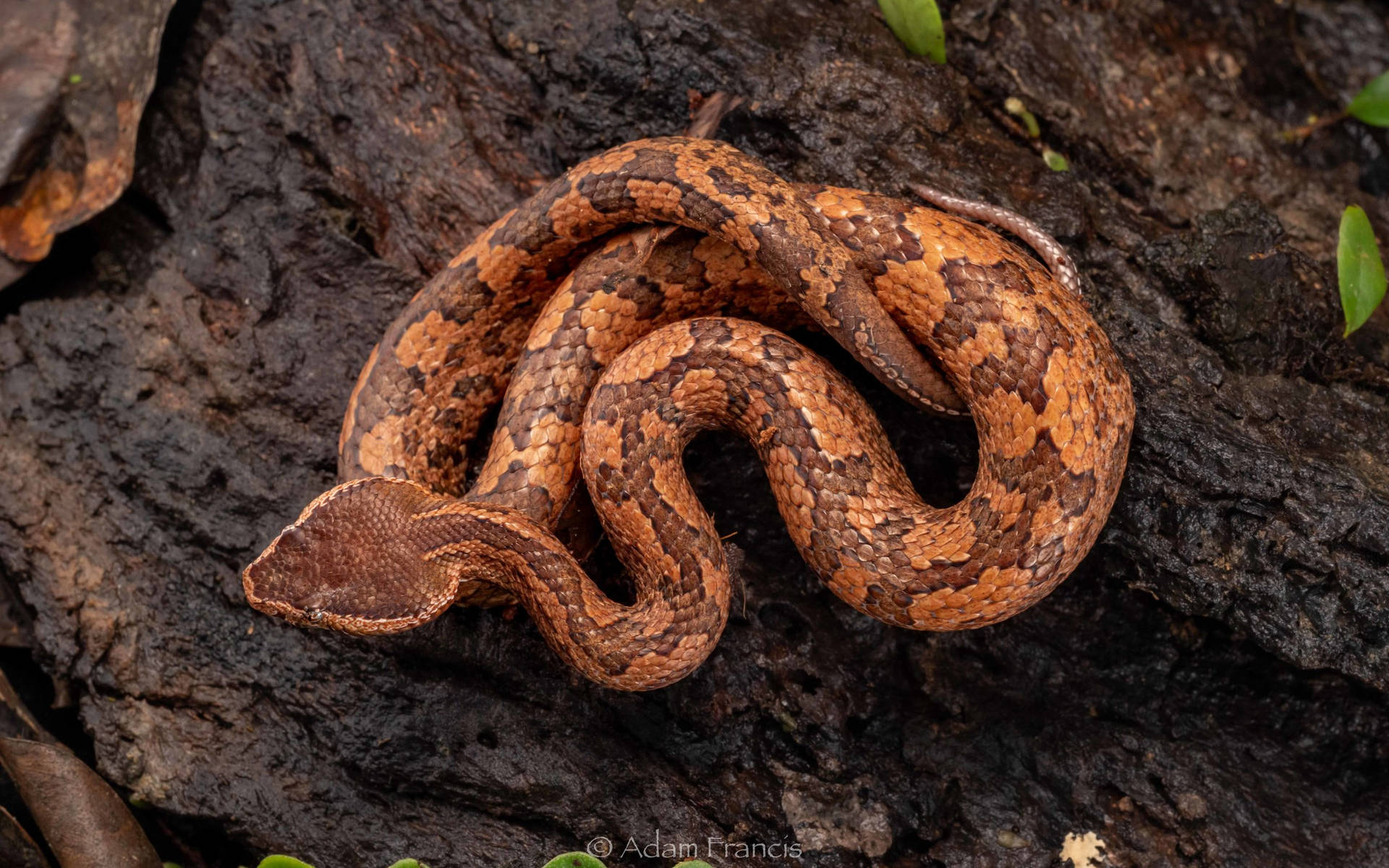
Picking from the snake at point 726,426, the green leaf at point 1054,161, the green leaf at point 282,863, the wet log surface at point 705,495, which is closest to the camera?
the green leaf at point 282,863

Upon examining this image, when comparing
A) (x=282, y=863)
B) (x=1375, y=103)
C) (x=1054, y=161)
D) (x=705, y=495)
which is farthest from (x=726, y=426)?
(x=1375, y=103)

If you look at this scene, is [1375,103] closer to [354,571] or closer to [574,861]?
[574,861]

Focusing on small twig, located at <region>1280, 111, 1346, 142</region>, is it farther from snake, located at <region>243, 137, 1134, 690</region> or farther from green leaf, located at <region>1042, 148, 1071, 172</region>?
snake, located at <region>243, 137, 1134, 690</region>

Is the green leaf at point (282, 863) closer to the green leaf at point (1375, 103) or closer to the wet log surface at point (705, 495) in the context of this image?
the wet log surface at point (705, 495)

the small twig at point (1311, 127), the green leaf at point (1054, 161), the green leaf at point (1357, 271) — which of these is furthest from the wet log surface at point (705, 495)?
the small twig at point (1311, 127)

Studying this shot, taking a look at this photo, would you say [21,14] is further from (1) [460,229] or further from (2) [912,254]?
(2) [912,254]

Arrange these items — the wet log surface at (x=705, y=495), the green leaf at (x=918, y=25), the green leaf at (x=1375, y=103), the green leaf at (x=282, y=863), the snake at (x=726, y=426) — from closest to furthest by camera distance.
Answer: the green leaf at (x=282, y=863) → the snake at (x=726, y=426) → the wet log surface at (x=705, y=495) → the green leaf at (x=918, y=25) → the green leaf at (x=1375, y=103)

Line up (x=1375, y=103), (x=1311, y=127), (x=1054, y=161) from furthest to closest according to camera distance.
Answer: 1. (x=1311, y=127)
2. (x=1375, y=103)
3. (x=1054, y=161)

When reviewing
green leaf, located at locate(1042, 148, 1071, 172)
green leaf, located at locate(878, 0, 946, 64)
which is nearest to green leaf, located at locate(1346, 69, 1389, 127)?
green leaf, located at locate(1042, 148, 1071, 172)
